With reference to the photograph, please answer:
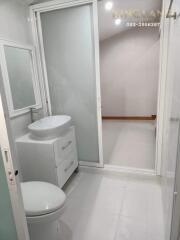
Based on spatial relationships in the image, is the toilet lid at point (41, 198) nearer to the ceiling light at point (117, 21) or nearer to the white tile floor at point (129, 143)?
the white tile floor at point (129, 143)

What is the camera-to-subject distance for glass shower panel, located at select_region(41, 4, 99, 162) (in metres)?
2.14

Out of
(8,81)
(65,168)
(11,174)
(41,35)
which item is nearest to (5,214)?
(11,174)

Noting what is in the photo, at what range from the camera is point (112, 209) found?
1.82 m

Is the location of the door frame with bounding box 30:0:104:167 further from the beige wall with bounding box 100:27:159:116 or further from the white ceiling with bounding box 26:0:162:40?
the beige wall with bounding box 100:27:159:116

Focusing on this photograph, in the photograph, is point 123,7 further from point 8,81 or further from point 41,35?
point 8,81

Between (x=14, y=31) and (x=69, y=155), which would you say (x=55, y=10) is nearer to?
(x=14, y=31)

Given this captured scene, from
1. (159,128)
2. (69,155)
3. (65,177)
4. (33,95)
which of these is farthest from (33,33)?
(159,128)

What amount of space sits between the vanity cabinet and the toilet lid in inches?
13.9

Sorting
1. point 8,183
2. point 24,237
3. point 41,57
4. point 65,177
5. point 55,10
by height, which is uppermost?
point 55,10

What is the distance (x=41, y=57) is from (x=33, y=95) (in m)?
0.53

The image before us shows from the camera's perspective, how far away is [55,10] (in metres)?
2.16

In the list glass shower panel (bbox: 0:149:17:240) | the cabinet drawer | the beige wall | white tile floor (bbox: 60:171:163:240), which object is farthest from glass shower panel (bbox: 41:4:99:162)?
the beige wall

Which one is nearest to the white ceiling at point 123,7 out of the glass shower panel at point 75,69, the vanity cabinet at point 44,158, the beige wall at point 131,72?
the glass shower panel at point 75,69

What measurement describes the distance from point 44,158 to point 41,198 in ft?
1.82
